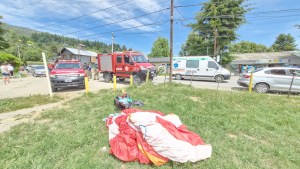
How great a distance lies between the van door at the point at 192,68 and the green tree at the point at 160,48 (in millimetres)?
40237

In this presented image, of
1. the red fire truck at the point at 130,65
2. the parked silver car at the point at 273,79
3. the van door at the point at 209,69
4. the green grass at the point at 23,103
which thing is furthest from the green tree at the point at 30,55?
the parked silver car at the point at 273,79

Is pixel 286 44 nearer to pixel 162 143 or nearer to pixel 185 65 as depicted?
pixel 185 65

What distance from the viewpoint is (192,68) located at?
15969 mm

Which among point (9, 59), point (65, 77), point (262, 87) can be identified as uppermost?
point (9, 59)

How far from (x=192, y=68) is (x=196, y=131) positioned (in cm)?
1273

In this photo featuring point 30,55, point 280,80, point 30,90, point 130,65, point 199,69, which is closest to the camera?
point 280,80

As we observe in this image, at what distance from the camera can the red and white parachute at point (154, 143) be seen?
2.61 meters

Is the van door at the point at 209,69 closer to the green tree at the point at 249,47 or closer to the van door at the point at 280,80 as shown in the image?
the van door at the point at 280,80

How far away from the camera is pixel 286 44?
50625 mm

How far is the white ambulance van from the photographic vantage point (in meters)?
14.8

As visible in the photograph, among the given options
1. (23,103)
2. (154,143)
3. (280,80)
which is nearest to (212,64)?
(280,80)

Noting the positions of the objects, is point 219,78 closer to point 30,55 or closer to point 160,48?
point 160,48

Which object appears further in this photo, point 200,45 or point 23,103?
point 200,45

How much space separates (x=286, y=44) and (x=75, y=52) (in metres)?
65.8
